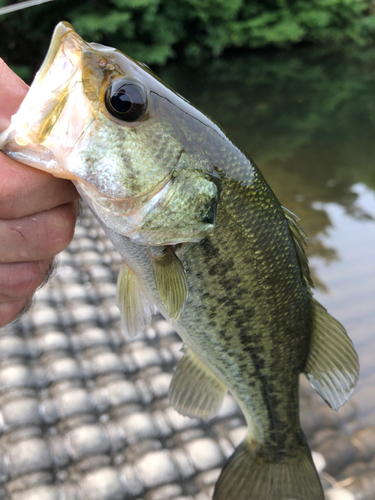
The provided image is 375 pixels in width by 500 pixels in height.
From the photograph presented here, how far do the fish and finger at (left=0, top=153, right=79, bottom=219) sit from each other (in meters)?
0.03

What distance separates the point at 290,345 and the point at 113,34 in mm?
13829

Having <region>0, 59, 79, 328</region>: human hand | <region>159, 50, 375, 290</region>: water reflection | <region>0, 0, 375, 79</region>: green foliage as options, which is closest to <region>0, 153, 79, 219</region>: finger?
<region>0, 59, 79, 328</region>: human hand

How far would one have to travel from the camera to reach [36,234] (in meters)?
1.09

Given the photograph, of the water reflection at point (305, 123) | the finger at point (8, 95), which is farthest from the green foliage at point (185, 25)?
the finger at point (8, 95)

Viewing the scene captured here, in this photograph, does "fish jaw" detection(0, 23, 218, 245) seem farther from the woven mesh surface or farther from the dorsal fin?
the woven mesh surface

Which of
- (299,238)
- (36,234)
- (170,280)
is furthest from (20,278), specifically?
(299,238)

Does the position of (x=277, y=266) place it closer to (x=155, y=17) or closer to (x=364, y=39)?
(x=155, y=17)

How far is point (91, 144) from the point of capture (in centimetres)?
97

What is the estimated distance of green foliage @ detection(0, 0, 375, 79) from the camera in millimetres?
11633

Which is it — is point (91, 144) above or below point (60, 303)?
above

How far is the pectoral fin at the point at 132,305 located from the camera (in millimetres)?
1324

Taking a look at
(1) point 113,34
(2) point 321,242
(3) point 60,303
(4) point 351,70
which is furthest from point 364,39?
(3) point 60,303

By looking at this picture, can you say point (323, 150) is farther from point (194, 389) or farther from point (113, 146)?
point (113, 146)

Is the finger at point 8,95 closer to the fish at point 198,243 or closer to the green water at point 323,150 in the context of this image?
the fish at point 198,243
